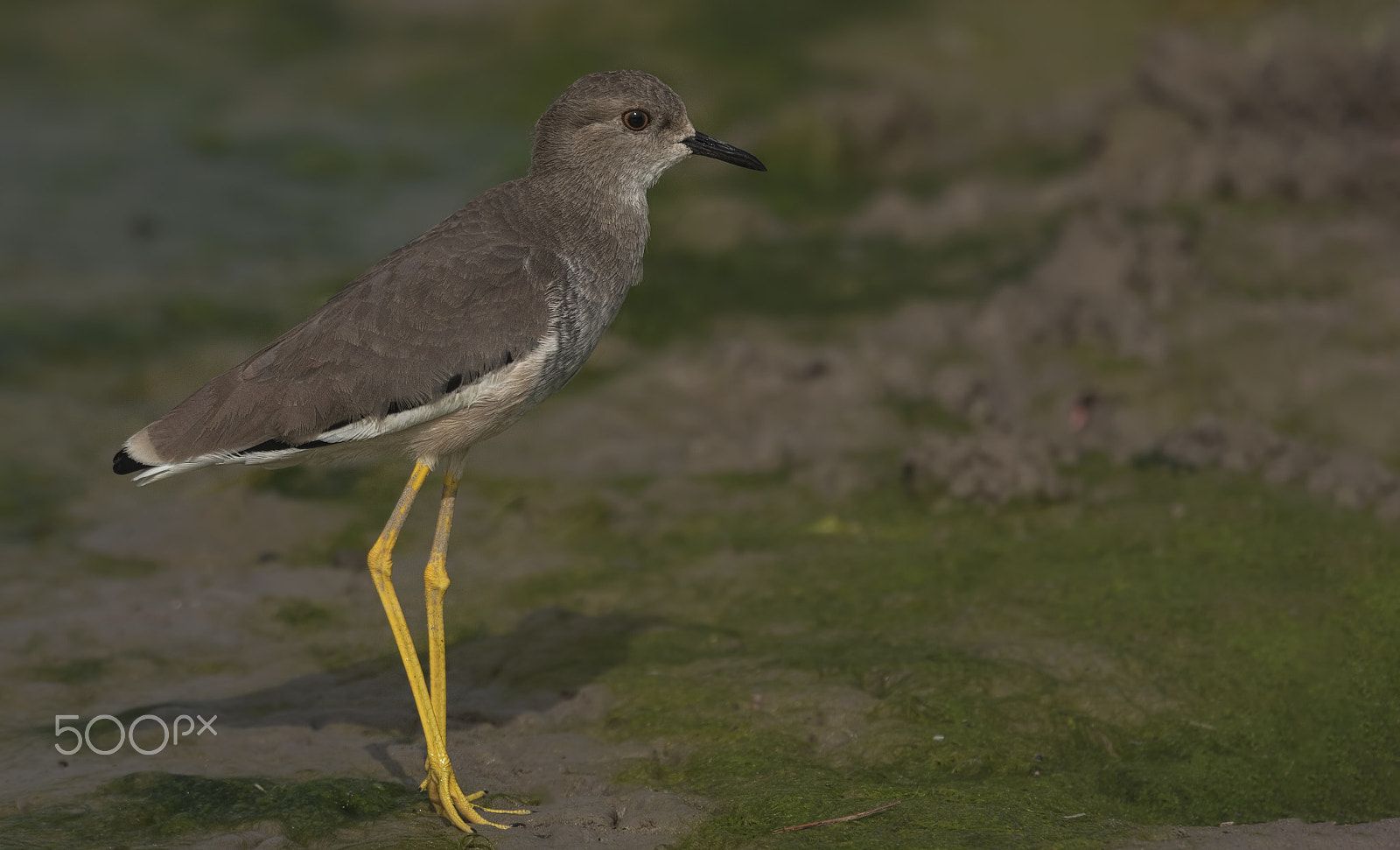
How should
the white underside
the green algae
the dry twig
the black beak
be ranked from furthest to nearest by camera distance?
the black beak < the white underside < the green algae < the dry twig

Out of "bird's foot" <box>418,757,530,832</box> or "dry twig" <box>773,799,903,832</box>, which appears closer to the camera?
"dry twig" <box>773,799,903,832</box>

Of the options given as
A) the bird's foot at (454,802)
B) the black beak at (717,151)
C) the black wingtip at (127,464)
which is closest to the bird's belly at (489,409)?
the black wingtip at (127,464)

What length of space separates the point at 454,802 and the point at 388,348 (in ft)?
5.26

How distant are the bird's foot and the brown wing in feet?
4.07

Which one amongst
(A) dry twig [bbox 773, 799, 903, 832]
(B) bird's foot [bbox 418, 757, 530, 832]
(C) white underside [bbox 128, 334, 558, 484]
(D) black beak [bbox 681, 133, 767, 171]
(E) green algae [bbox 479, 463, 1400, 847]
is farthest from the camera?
(D) black beak [bbox 681, 133, 767, 171]

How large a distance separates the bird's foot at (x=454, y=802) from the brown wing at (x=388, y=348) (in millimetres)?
1241

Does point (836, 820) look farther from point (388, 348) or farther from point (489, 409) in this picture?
point (388, 348)

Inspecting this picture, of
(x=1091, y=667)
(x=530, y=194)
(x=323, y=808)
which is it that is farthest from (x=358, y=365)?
(x=1091, y=667)

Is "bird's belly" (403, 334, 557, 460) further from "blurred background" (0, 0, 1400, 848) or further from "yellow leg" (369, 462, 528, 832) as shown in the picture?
"blurred background" (0, 0, 1400, 848)

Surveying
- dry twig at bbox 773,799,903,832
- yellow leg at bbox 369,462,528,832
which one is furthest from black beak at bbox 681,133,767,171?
dry twig at bbox 773,799,903,832

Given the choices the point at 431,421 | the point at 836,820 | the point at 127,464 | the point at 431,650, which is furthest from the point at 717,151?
the point at 836,820

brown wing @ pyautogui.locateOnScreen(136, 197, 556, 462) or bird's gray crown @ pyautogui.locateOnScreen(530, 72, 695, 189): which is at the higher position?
bird's gray crown @ pyautogui.locateOnScreen(530, 72, 695, 189)

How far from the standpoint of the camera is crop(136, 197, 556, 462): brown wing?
552 cm

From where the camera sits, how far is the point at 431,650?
18.9ft
